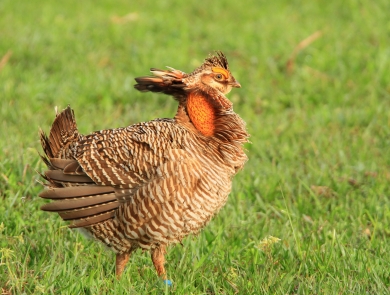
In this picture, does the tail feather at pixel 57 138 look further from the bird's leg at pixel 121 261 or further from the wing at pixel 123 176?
the bird's leg at pixel 121 261

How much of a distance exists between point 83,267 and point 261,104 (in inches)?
182

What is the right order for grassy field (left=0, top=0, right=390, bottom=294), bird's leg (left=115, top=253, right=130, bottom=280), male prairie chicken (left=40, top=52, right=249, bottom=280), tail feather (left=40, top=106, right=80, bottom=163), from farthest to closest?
tail feather (left=40, top=106, right=80, bottom=163)
bird's leg (left=115, top=253, right=130, bottom=280)
grassy field (left=0, top=0, right=390, bottom=294)
male prairie chicken (left=40, top=52, right=249, bottom=280)

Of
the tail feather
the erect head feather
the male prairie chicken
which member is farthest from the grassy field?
the erect head feather

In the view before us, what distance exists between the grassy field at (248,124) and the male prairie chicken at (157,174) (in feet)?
0.93

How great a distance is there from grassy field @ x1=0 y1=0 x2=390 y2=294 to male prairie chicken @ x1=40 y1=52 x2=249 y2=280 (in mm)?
283

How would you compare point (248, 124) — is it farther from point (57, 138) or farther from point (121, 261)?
point (121, 261)

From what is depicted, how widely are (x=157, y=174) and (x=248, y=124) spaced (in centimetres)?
380

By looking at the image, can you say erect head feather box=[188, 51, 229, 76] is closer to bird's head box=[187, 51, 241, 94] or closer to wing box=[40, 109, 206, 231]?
bird's head box=[187, 51, 241, 94]

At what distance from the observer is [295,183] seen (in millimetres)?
6473

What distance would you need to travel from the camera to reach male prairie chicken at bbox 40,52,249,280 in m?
4.39

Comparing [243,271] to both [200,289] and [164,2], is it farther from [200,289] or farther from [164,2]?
[164,2]

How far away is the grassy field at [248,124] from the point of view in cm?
455

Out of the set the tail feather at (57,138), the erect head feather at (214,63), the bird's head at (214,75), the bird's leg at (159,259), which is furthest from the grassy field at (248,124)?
the erect head feather at (214,63)

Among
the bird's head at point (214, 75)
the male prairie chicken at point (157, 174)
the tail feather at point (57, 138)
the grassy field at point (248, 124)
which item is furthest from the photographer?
the tail feather at point (57, 138)
